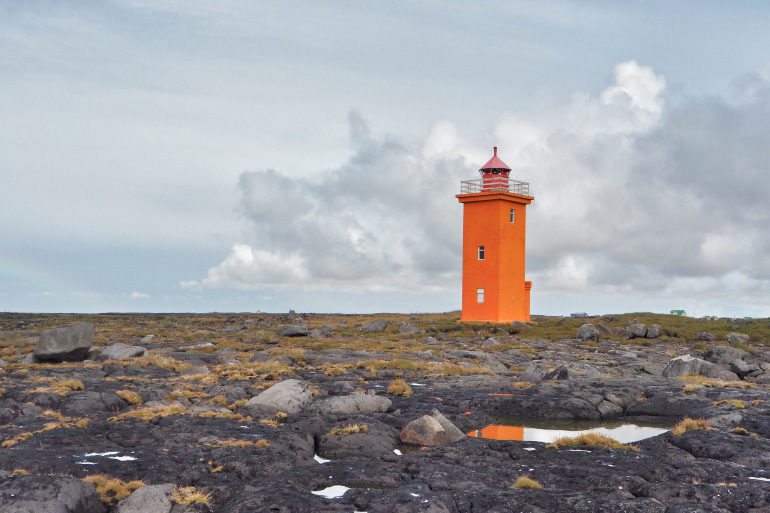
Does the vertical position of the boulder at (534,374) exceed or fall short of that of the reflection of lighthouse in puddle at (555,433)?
it exceeds it

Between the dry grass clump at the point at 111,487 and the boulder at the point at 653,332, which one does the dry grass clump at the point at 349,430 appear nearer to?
the dry grass clump at the point at 111,487

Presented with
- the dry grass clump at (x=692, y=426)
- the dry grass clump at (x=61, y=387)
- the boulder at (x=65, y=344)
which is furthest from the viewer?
the boulder at (x=65, y=344)

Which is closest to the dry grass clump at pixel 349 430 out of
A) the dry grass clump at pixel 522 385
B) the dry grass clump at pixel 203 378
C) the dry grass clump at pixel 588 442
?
the dry grass clump at pixel 588 442

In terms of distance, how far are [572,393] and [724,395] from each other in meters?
4.88

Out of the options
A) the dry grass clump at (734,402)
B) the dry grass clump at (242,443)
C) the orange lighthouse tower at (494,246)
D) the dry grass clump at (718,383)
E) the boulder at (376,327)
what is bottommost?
the dry grass clump at (242,443)

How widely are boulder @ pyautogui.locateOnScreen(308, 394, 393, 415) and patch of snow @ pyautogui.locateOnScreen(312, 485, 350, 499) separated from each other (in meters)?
6.79

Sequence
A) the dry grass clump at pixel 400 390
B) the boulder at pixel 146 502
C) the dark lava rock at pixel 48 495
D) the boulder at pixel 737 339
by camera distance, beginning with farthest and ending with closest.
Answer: the boulder at pixel 737 339 → the dry grass clump at pixel 400 390 → the boulder at pixel 146 502 → the dark lava rock at pixel 48 495

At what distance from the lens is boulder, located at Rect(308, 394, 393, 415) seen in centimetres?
1981

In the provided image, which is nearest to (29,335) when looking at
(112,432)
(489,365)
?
(489,365)

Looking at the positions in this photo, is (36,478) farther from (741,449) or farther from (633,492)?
(741,449)

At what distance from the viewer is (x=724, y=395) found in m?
21.4

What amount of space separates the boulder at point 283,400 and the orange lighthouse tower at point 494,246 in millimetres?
36539

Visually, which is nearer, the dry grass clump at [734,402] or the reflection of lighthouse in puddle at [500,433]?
the reflection of lighthouse in puddle at [500,433]

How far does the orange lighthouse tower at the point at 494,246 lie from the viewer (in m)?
55.8
